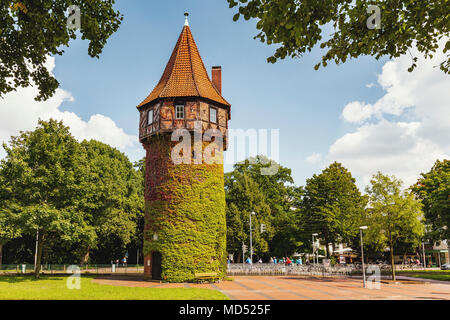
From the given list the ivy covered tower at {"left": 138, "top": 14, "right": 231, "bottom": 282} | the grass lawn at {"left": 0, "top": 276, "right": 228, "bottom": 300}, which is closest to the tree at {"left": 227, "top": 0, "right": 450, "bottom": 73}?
the grass lawn at {"left": 0, "top": 276, "right": 228, "bottom": 300}

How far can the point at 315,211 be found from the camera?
4478cm

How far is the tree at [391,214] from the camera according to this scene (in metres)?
26.6

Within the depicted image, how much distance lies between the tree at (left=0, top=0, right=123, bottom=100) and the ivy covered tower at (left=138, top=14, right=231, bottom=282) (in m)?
12.8

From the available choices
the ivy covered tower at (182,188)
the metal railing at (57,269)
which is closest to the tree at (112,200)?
the metal railing at (57,269)

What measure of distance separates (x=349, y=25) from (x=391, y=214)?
2167 centimetres

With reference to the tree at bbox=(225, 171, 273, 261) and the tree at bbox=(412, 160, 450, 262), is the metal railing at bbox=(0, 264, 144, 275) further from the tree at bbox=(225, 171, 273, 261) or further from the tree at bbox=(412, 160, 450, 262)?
the tree at bbox=(412, 160, 450, 262)

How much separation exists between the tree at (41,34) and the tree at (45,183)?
1531cm

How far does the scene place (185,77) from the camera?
28250mm

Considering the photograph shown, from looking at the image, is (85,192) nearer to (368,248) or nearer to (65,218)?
(65,218)

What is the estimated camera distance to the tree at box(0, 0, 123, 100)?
11.9 m

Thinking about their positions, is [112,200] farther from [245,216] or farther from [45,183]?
[245,216]

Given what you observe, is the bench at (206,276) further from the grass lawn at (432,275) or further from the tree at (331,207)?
the tree at (331,207)
